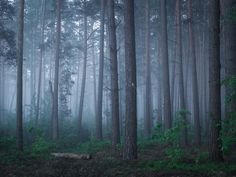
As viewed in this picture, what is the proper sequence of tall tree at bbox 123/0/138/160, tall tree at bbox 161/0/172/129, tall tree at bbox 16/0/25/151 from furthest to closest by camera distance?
tall tree at bbox 161/0/172/129 → tall tree at bbox 16/0/25/151 → tall tree at bbox 123/0/138/160

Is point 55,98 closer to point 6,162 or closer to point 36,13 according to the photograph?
point 6,162

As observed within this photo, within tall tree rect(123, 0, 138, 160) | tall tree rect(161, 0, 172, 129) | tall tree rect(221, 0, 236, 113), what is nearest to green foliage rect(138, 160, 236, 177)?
tall tree rect(123, 0, 138, 160)

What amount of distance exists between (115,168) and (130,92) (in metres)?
3.28

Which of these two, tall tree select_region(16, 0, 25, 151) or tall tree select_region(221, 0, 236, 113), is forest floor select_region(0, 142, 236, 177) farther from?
tall tree select_region(221, 0, 236, 113)

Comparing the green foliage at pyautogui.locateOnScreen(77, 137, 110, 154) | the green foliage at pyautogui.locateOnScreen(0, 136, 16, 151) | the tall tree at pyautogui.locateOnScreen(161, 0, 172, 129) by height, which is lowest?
the green foliage at pyautogui.locateOnScreen(77, 137, 110, 154)

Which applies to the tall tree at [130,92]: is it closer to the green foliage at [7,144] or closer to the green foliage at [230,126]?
the green foliage at [230,126]

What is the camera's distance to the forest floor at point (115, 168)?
9789 mm

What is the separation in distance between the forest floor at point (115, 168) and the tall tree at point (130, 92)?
0.72 m

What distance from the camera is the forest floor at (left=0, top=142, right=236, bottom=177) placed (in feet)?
32.1

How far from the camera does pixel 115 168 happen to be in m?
11.2

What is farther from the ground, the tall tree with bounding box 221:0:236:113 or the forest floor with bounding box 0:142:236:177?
the tall tree with bounding box 221:0:236:113

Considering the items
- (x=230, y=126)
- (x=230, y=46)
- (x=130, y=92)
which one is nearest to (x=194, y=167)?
(x=230, y=126)

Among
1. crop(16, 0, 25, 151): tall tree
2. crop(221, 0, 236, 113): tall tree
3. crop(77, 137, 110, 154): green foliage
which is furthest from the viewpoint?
crop(77, 137, 110, 154): green foliage

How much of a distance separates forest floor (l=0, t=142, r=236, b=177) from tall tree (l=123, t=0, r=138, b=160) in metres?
0.72
